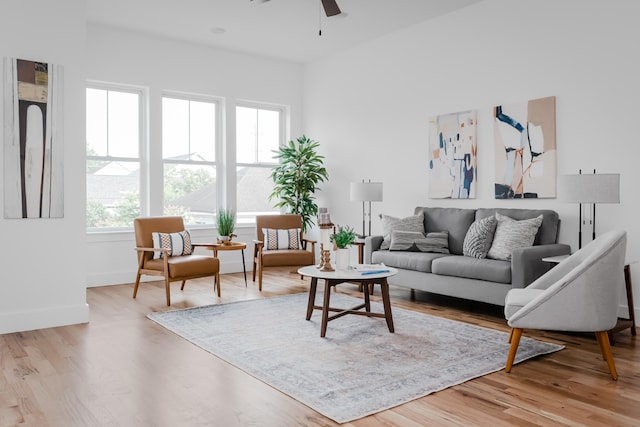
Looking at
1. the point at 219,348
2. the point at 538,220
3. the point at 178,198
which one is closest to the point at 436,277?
the point at 538,220

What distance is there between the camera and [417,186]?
6.36 meters

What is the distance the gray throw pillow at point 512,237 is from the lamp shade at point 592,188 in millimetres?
597

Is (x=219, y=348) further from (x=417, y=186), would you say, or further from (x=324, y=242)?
(x=417, y=186)

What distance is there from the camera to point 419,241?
5500 millimetres

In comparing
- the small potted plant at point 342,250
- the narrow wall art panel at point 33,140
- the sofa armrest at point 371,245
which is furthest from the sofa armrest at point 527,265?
the narrow wall art panel at point 33,140

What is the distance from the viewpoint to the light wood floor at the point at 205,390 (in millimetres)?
2555

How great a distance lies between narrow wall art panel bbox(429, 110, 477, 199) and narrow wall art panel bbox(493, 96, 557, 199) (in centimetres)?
31

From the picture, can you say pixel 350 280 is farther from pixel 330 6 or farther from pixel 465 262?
pixel 330 6

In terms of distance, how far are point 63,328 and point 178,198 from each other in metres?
3.03

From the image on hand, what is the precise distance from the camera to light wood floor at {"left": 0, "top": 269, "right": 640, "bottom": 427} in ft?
8.38

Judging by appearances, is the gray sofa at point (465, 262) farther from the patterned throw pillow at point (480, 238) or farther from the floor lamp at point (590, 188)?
the floor lamp at point (590, 188)

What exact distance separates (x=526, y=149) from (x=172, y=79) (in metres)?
4.52

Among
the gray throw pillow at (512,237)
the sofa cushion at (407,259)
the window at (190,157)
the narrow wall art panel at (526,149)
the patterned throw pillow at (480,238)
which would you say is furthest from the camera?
the window at (190,157)

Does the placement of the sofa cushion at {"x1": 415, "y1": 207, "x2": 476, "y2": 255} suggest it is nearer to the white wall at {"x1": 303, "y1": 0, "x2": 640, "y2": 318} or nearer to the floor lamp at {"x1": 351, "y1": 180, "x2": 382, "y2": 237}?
the white wall at {"x1": 303, "y1": 0, "x2": 640, "y2": 318}
